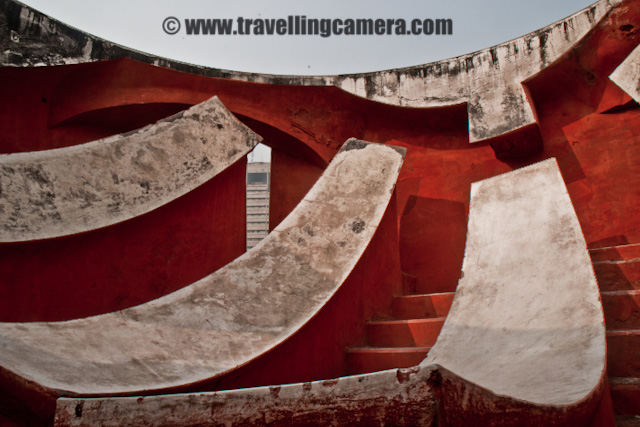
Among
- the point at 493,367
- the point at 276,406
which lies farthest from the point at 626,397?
the point at 276,406

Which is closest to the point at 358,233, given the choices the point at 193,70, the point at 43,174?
the point at 43,174

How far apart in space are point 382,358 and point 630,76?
2.66 m

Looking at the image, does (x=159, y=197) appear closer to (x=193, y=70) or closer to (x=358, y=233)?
(x=358, y=233)

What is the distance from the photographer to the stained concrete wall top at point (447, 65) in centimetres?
396

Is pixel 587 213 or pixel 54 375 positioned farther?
pixel 587 213

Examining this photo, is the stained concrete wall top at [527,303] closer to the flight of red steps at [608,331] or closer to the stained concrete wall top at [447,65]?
the flight of red steps at [608,331]

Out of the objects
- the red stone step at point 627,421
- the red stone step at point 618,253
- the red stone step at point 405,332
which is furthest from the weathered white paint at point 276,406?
the red stone step at point 618,253

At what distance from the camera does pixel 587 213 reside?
12.6ft

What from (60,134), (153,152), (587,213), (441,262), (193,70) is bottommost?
(441,262)

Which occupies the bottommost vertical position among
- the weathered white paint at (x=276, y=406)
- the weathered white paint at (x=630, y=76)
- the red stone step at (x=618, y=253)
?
the weathered white paint at (x=276, y=406)

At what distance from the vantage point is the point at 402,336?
8.47 ft

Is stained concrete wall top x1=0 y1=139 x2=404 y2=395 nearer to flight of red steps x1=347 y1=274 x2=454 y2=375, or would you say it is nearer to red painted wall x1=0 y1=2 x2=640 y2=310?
flight of red steps x1=347 y1=274 x2=454 y2=375

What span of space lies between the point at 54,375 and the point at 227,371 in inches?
23.2

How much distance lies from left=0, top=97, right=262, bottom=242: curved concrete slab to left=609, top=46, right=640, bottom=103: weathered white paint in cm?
262
